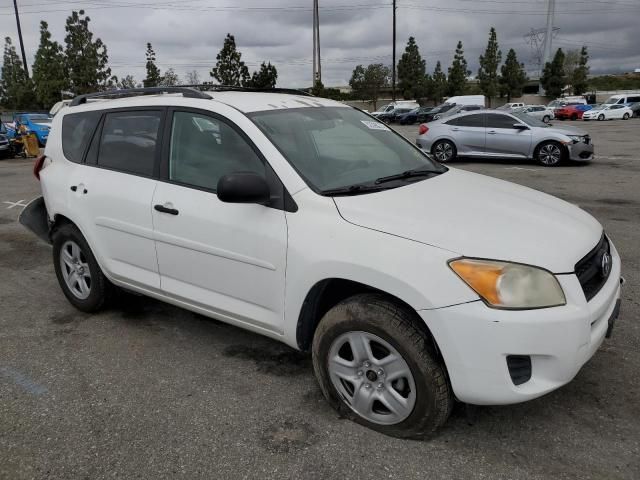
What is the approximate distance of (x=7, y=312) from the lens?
457 cm

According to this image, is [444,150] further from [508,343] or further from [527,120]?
[508,343]

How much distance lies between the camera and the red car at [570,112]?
43.7 meters

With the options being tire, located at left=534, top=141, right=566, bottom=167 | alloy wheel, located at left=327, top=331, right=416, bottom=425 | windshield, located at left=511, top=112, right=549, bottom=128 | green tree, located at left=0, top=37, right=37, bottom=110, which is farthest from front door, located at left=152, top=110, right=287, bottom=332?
green tree, located at left=0, top=37, right=37, bottom=110

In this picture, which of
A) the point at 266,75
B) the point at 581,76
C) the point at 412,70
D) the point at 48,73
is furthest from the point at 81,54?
the point at 581,76

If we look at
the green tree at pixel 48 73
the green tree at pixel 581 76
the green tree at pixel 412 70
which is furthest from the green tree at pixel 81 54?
the green tree at pixel 581 76

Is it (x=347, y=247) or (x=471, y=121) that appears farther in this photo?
(x=471, y=121)

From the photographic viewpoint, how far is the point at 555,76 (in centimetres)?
6700

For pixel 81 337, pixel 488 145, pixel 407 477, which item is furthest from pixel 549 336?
pixel 488 145

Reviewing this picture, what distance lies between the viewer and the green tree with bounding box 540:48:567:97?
66.7 meters

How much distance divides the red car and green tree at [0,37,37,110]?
44.0 meters

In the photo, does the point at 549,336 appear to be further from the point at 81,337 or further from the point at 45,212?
the point at 45,212

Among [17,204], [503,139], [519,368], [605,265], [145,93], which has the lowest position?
[17,204]

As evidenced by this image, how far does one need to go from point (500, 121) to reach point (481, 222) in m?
12.3

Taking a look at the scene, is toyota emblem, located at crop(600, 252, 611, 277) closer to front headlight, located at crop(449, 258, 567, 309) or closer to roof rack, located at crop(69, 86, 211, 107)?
front headlight, located at crop(449, 258, 567, 309)
